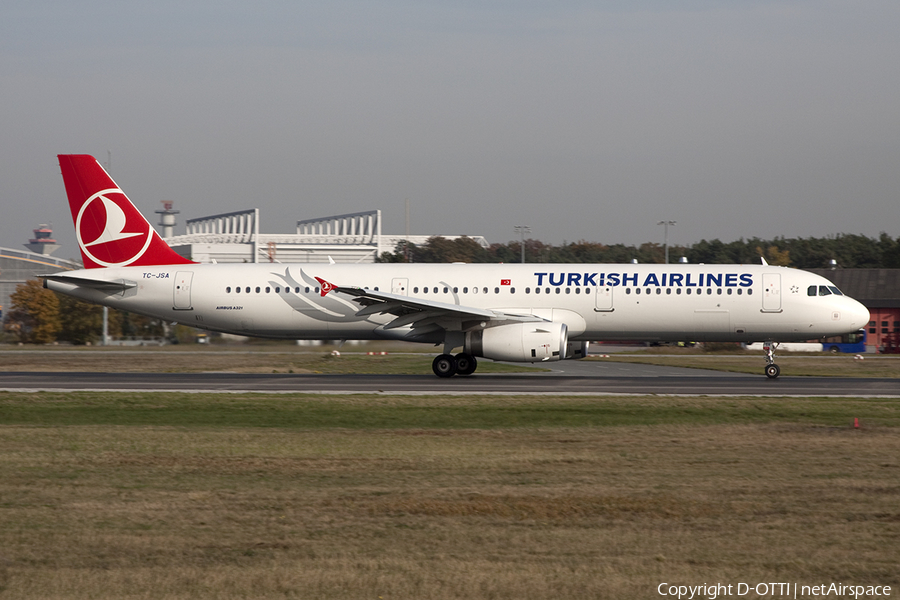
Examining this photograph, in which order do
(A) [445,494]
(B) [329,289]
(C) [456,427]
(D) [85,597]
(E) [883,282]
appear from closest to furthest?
(D) [85,597], (A) [445,494], (C) [456,427], (B) [329,289], (E) [883,282]

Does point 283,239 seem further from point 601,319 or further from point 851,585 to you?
point 851,585

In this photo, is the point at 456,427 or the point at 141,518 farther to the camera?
the point at 456,427

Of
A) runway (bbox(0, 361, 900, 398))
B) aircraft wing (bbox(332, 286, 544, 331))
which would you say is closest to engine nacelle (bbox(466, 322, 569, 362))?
aircraft wing (bbox(332, 286, 544, 331))

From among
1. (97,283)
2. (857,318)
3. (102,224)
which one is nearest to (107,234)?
(102,224)

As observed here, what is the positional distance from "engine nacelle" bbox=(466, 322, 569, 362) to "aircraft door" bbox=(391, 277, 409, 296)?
11.9 feet

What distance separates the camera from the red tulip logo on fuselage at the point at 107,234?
3077cm

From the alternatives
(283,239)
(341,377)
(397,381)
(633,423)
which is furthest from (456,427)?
(283,239)

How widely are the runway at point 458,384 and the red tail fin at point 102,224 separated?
3.98m

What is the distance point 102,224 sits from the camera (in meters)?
30.8

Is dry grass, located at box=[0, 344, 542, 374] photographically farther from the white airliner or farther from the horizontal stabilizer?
the horizontal stabilizer

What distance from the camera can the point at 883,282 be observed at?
68188 mm

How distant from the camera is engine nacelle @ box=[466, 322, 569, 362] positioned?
1031 inches

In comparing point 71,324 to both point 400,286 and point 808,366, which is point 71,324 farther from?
point 808,366

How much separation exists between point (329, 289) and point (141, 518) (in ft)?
65.8
